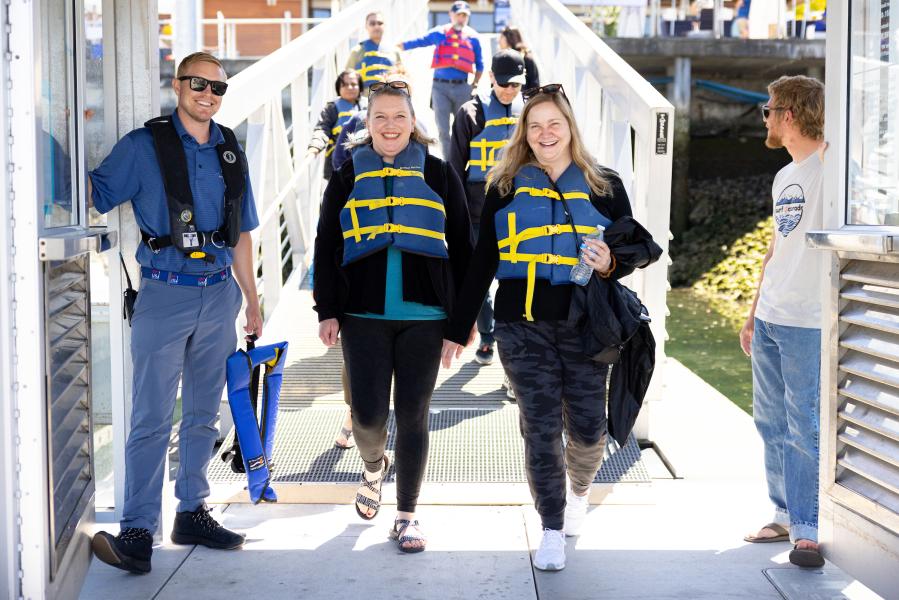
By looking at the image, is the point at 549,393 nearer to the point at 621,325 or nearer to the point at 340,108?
the point at 621,325

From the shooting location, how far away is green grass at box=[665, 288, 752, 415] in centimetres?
794

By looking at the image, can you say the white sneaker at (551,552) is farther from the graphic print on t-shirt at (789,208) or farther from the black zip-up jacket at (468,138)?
the black zip-up jacket at (468,138)

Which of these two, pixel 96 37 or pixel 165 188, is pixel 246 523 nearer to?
pixel 165 188

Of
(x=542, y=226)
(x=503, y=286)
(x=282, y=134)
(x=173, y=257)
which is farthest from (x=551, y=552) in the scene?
(x=282, y=134)

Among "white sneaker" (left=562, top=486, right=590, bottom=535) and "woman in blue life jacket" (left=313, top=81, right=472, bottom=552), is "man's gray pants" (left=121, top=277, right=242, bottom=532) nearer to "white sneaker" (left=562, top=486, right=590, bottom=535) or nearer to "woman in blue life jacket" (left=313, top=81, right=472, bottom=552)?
"woman in blue life jacket" (left=313, top=81, right=472, bottom=552)

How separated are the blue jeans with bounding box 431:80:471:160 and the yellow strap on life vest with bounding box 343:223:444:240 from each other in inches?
175

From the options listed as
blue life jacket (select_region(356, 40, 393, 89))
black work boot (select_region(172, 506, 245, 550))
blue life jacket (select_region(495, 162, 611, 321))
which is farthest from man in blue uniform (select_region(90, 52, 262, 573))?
blue life jacket (select_region(356, 40, 393, 89))

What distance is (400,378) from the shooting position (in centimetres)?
389

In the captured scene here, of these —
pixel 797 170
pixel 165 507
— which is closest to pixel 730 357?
pixel 797 170

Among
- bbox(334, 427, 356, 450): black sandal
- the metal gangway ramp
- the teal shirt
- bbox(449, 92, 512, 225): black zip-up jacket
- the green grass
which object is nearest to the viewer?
the teal shirt

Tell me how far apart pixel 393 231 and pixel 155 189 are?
0.82 m

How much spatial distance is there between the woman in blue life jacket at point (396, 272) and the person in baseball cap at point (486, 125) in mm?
1651

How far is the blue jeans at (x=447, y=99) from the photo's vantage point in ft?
27.3

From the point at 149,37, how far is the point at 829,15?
7.56 ft
